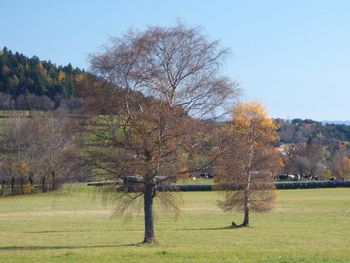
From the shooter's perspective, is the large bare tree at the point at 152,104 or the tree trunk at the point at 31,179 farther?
the tree trunk at the point at 31,179

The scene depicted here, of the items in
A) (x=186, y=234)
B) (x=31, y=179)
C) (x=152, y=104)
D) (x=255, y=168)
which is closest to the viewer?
(x=152, y=104)

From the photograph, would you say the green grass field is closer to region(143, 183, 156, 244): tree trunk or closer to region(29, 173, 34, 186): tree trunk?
region(143, 183, 156, 244): tree trunk

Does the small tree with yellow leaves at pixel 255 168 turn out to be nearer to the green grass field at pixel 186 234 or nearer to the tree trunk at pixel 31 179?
the green grass field at pixel 186 234

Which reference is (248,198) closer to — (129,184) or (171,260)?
(129,184)

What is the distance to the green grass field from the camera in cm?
2088

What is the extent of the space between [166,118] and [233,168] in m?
4.58

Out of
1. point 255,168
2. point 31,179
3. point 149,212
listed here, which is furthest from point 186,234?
point 31,179

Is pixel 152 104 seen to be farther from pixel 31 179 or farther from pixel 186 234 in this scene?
pixel 31 179

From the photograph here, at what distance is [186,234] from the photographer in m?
37.7

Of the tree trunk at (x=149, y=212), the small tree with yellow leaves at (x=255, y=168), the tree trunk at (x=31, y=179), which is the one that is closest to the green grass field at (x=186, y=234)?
the tree trunk at (x=149, y=212)

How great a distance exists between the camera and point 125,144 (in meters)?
27.2

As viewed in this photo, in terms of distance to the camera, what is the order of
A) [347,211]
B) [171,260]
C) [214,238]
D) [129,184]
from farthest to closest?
[347,211]
[214,238]
[129,184]
[171,260]

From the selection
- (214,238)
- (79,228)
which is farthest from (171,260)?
(79,228)

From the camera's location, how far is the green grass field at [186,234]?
68.5 feet
